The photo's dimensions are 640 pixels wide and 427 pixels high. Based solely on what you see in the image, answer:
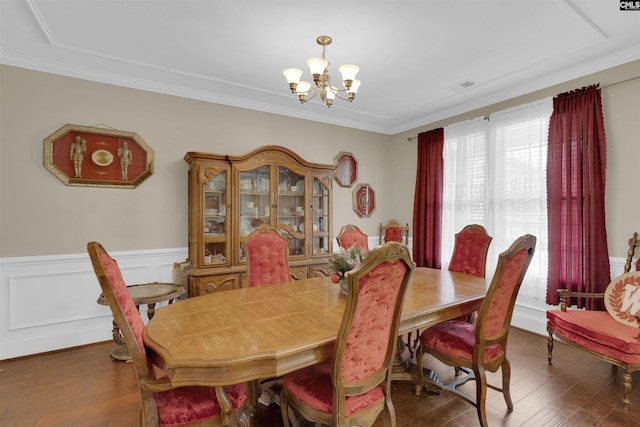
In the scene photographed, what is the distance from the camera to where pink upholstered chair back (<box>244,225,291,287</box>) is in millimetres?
2678

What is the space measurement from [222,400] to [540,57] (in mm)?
3683

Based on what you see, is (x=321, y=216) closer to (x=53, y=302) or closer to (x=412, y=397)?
(x=412, y=397)

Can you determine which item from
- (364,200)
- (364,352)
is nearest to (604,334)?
(364,352)

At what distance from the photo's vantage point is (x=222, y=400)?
1365 mm

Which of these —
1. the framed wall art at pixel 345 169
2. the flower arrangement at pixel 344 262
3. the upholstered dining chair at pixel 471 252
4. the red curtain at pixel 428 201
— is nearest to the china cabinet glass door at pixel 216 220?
the flower arrangement at pixel 344 262

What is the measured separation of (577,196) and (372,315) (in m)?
2.90

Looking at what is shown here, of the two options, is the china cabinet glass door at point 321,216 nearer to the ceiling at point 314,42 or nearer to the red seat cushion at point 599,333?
the ceiling at point 314,42

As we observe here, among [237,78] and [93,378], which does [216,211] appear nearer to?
[237,78]

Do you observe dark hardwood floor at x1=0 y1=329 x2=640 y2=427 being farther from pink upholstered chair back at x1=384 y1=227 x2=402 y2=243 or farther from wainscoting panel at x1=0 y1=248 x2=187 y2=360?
pink upholstered chair back at x1=384 y1=227 x2=402 y2=243

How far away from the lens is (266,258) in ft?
9.02

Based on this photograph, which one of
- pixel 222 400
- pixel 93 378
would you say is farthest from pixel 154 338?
pixel 93 378

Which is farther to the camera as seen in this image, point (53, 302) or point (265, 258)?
point (53, 302)

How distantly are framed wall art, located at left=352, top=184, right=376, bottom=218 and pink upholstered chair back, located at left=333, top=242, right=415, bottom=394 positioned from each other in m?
3.48

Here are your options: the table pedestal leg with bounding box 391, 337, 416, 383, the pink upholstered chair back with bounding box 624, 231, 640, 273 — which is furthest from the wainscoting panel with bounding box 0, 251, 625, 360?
the table pedestal leg with bounding box 391, 337, 416, 383
